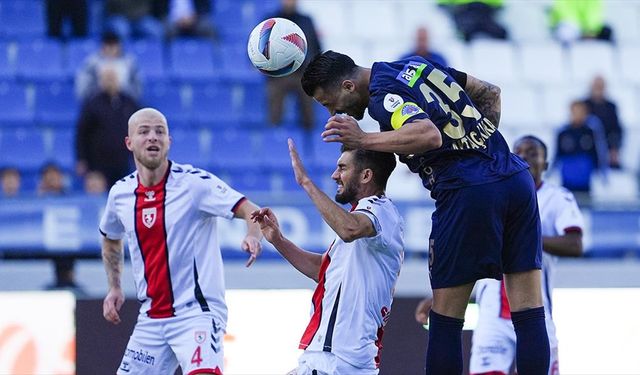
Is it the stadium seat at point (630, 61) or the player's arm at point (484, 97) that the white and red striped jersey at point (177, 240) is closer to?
the player's arm at point (484, 97)

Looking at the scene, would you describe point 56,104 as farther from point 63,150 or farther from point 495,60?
point 495,60

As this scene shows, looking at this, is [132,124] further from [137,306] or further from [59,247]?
[59,247]

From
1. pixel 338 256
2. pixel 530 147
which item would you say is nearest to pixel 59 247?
pixel 530 147

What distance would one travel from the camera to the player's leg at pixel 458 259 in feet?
19.9

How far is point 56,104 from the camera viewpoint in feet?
49.5

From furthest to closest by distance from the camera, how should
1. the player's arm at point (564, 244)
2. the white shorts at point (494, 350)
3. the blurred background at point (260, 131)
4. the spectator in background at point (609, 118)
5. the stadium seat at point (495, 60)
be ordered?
the stadium seat at point (495, 60), the spectator in background at point (609, 118), the blurred background at point (260, 131), the white shorts at point (494, 350), the player's arm at point (564, 244)

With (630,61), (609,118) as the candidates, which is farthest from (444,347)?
(630,61)

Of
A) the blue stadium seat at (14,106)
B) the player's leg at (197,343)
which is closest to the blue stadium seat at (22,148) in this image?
the blue stadium seat at (14,106)

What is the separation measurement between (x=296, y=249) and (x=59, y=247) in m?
5.45

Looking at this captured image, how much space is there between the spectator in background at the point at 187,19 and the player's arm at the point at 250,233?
28.8ft

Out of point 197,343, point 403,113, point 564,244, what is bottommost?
point 197,343

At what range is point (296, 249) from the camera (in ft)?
21.3

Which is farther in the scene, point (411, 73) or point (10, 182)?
point (10, 182)

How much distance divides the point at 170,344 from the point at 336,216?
172cm
